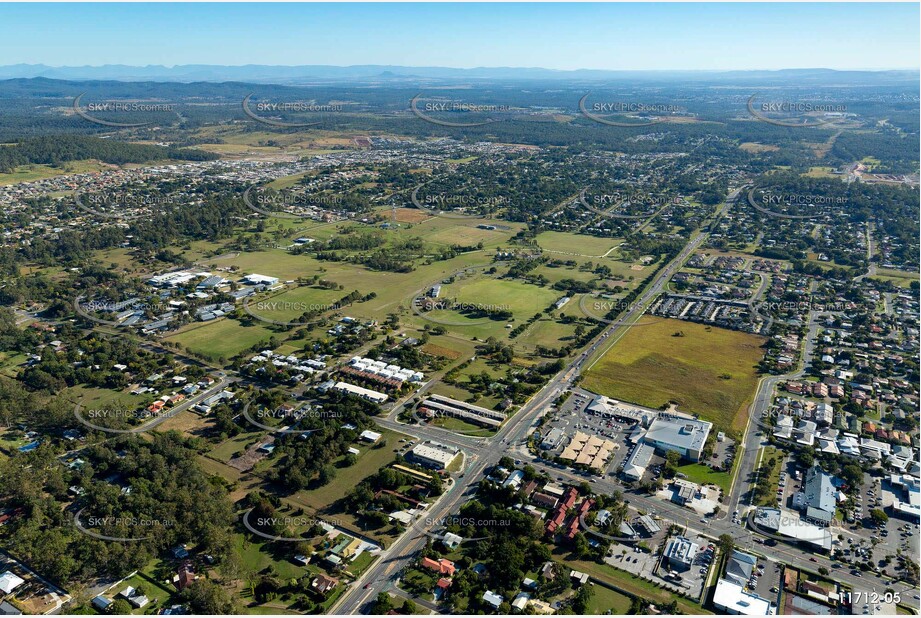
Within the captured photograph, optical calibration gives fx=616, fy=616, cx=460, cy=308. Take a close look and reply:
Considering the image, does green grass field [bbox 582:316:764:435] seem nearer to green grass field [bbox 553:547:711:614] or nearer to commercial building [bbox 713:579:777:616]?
commercial building [bbox 713:579:777:616]

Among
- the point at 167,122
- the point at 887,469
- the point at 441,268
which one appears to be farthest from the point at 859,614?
the point at 167,122

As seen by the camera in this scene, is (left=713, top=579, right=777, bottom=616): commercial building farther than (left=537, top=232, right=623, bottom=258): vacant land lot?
No

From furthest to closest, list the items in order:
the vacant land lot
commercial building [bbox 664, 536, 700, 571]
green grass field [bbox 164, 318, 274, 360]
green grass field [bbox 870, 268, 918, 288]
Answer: the vacant land lot, green grass field [bbox 870, 268, 918, 288], green grass field [bbox 164, 318, 274, 360], commercial building [bbox 664, 536, 700, 571]

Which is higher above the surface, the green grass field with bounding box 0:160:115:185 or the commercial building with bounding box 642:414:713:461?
the green grass field with bounding box 0:160:115:185

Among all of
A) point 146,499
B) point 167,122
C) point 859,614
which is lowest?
point 859,614

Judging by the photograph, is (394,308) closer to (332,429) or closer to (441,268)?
(441,268)

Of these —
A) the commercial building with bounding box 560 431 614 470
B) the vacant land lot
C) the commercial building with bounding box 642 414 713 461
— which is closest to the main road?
the commercial building with bounding box 560 431 614 470

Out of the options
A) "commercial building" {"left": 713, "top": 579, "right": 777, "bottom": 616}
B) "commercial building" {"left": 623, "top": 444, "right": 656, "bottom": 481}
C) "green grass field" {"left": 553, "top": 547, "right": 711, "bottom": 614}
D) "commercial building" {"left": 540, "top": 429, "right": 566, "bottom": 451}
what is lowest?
"green grass field" {"left": 553, "top": 547, "right": 711, "bottom": 614}

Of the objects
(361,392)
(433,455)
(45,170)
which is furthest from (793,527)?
(45,170)
